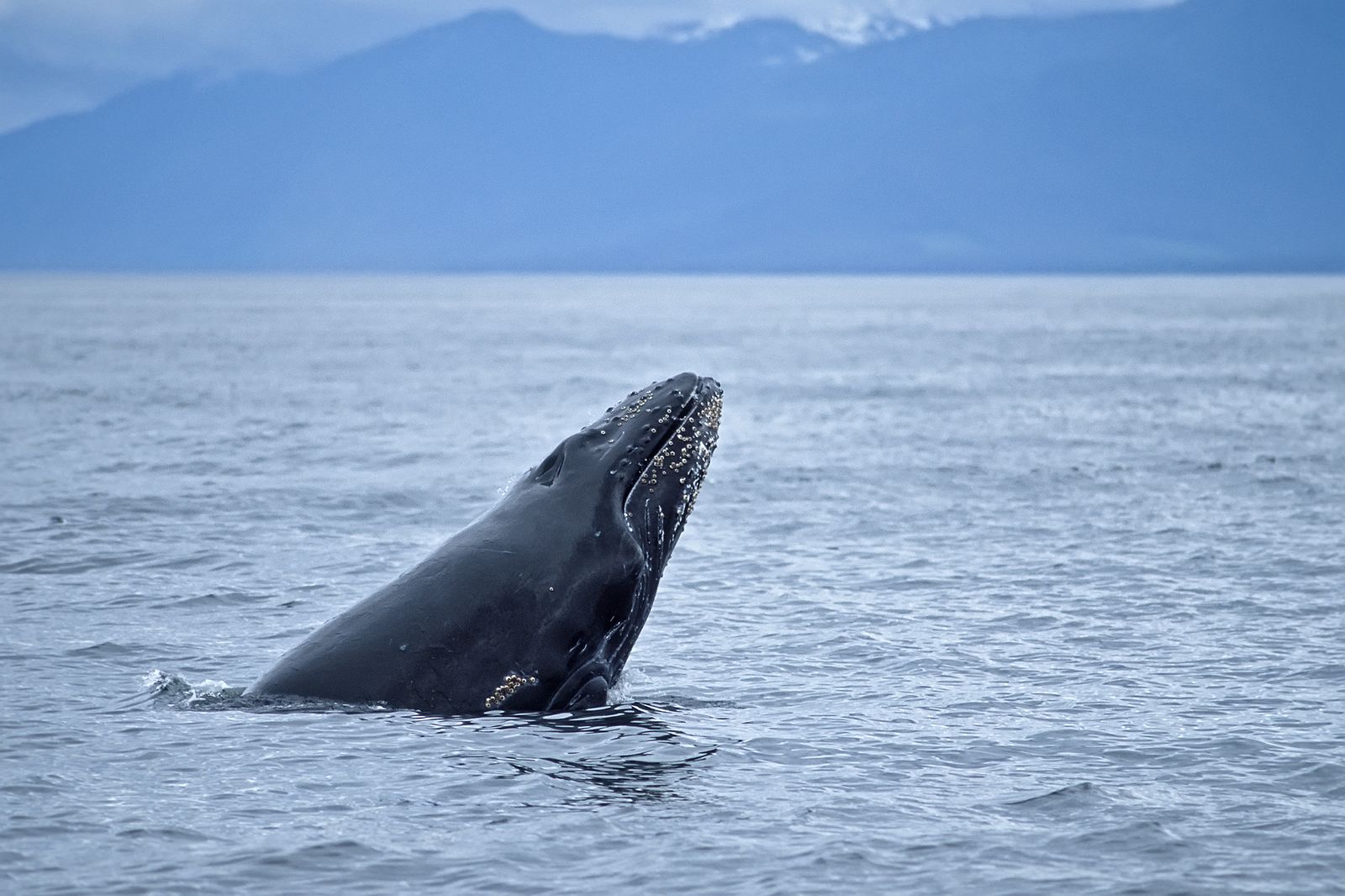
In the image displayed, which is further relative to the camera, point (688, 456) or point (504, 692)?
point (688, 456)

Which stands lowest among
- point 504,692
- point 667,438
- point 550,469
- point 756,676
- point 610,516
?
point 756,676

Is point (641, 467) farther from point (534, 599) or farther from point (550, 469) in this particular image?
point (534, 599)

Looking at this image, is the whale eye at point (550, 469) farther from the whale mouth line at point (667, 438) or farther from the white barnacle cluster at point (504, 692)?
the white barnacle cluster at point (504, 692)

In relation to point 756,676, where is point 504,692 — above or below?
above

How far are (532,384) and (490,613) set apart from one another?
35774 mm

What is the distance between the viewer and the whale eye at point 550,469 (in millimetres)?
10219

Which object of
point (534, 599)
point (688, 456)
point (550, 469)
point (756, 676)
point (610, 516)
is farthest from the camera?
point (756, 676)

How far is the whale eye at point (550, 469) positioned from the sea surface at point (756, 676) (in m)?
1.47

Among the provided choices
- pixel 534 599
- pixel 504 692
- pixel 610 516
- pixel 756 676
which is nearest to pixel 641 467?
pixel 610 516

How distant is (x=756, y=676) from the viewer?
1161 cm

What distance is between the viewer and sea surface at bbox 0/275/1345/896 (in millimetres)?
7891

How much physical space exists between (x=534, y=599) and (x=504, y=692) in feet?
1.83

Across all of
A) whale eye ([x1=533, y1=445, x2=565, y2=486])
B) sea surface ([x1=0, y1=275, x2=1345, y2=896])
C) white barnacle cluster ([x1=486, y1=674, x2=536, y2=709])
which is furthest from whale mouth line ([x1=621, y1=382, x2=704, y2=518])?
sea surface ([x1=0, y1=275, x2=1345, y2=896])

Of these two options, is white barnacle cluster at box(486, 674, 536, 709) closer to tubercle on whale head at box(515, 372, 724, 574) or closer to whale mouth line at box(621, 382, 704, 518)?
tubercle on whale head at box(515, 372, 724, 574)
